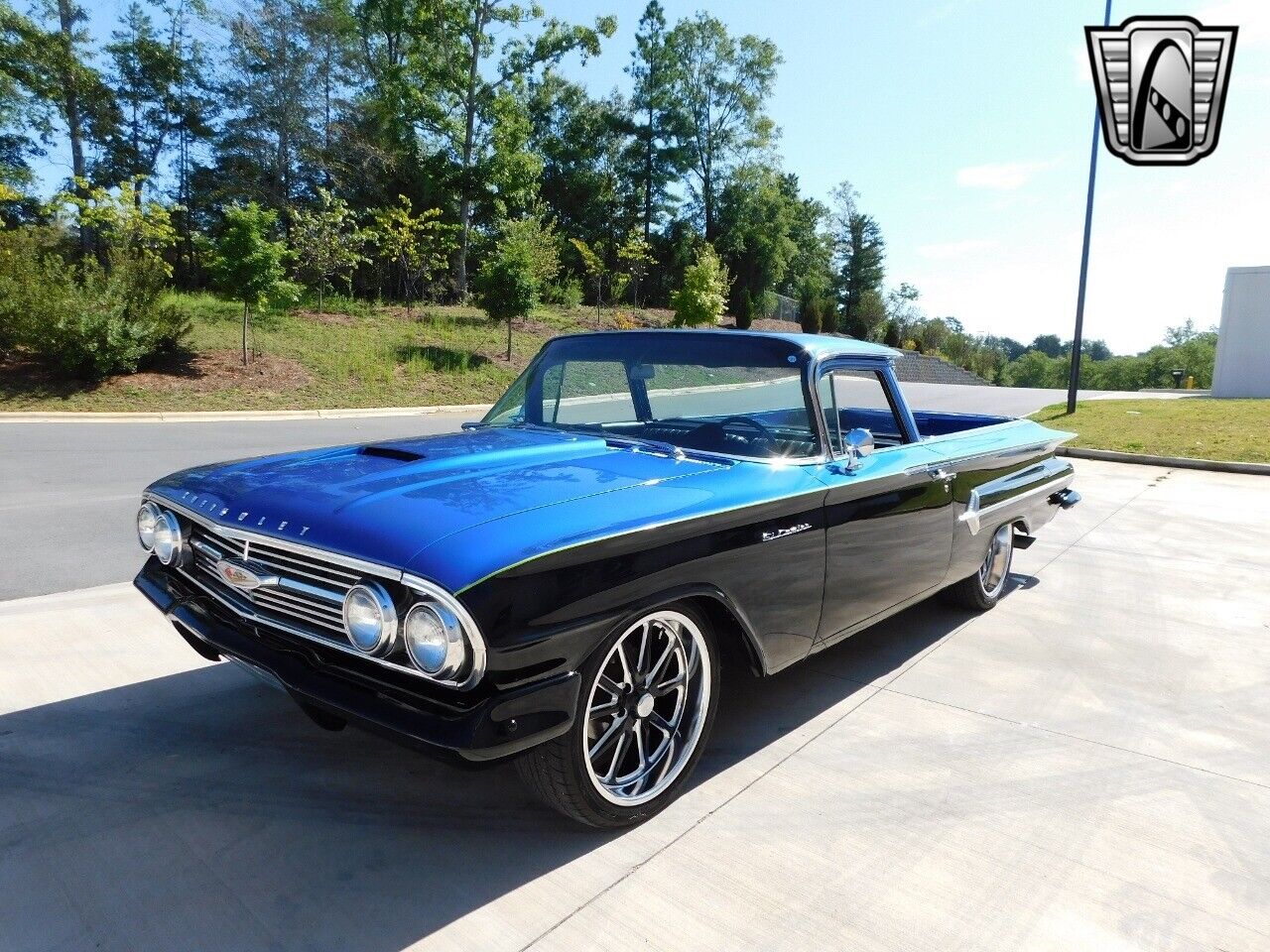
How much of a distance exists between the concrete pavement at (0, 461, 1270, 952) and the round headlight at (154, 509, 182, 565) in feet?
2.17

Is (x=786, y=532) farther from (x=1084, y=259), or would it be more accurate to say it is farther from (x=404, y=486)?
→ (x=1084, y=259)

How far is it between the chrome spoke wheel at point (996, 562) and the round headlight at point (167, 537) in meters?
3.79

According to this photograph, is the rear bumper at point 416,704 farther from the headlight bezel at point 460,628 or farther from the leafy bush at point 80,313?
the leafy bush at point 80,313

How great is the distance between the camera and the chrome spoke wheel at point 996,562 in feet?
15.0

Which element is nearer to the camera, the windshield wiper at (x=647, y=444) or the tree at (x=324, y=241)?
the windshield wiper at (x=647, y=444)

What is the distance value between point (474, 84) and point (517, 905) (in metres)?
30.6

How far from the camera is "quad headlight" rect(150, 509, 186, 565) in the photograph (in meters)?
2.73

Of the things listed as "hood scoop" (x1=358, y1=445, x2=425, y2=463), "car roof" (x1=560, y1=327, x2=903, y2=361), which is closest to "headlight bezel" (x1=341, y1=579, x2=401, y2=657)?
"hood scoop" (x1=358, y1=445, x2=425, y2=463)

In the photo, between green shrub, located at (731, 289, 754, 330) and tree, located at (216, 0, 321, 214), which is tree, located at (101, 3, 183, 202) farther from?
green shrub, located at (731, 289, 754, 330)

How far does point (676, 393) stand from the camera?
353 centimetres

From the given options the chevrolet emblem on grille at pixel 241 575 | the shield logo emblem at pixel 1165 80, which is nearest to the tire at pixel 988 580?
the chevrolet emblem on grille at pixel 241 575

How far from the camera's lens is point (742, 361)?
3312 mm

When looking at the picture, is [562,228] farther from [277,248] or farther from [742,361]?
[742,361]

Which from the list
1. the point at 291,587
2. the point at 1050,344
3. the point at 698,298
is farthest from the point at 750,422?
the point at 1050,344
